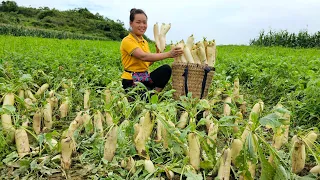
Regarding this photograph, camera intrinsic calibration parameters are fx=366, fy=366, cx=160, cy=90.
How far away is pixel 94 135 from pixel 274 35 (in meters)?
20.3

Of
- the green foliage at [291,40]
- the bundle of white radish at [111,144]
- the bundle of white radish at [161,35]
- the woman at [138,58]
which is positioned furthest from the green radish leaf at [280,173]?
the green foliage at [291,40]

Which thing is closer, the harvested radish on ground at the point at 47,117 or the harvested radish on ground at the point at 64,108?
the harvested radish on ground at the point at 47,117

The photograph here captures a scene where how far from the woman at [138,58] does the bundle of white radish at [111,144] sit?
1.70 m

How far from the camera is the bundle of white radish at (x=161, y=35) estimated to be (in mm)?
4088

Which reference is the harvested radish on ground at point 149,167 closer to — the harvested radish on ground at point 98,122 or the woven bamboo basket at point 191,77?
the harvested radish on ground at point 98,122

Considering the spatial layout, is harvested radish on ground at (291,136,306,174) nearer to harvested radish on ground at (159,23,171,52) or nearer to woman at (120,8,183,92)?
woman at (120,8,183,92)

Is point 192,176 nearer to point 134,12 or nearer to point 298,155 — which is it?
point 298,155

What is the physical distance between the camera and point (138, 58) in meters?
3.81

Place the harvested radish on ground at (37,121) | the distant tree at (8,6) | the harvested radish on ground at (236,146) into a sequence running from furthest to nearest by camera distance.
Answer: the distant tree at (8,6), the harvested radish on ground at (37,121), the harvested radish on ground at (236,146)

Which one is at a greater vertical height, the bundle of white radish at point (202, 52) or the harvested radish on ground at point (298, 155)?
the bundle of white radish at point (202, 52)

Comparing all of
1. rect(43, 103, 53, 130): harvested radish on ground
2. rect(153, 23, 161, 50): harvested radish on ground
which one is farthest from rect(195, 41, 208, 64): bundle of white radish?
rect(43, 103, 53, 130): harvested radish on ground

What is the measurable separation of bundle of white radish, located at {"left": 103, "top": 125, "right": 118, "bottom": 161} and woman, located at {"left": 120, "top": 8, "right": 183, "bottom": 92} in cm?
170

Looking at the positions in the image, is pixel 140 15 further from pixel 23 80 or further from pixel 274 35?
pixel 274 35

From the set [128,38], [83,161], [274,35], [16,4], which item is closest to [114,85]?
[128,38]
